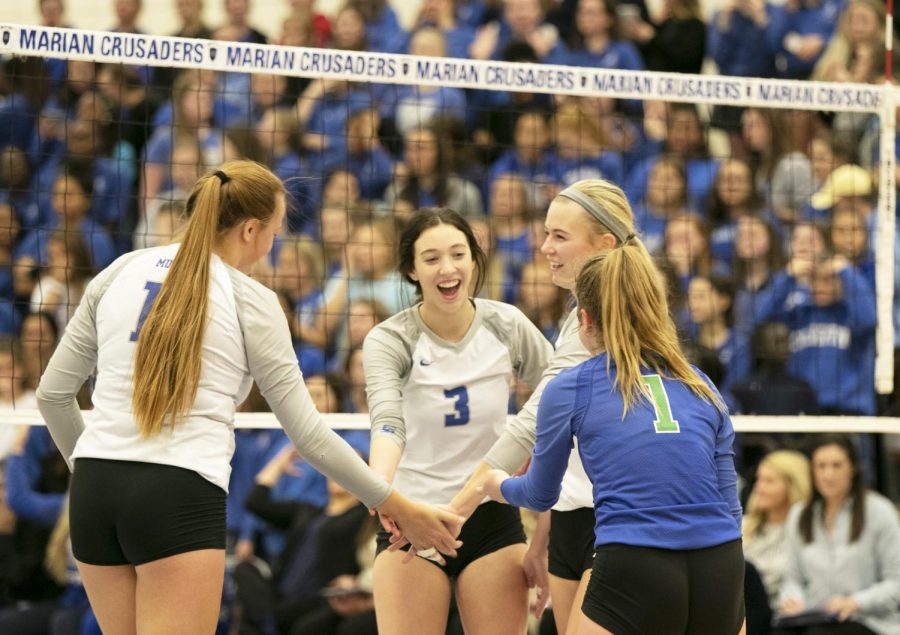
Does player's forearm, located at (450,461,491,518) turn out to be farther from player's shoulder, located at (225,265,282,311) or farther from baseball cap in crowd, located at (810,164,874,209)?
baseball cap in crowd, located at (810,164,874,209)

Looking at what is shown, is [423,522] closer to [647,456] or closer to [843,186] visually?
[647,456]

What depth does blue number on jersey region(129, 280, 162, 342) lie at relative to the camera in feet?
11.6

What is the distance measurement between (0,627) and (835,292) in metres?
5.11

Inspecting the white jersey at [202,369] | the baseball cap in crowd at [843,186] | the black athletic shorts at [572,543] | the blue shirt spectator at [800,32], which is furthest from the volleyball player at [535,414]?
the blue shirt spectator at [800,32]

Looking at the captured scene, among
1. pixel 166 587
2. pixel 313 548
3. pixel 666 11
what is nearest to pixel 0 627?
pixel 313 548

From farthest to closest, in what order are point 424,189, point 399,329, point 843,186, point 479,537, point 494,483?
point 424,189 → point 843,186 → point 399,329 → point 479,537 → point 494,483

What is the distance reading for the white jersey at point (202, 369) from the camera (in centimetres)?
350

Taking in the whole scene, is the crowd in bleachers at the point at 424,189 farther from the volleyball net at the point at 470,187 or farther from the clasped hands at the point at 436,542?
the clasped hands at the point at 436,542

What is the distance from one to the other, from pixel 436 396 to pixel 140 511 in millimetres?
1338

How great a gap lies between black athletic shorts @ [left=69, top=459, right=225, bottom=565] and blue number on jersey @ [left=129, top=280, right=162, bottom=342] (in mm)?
361

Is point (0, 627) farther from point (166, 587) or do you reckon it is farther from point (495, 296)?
point (166, 587)

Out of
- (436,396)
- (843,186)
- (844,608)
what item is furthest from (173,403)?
(843,186)

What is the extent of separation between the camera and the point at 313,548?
704cm

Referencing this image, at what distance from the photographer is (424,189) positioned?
8250mm
